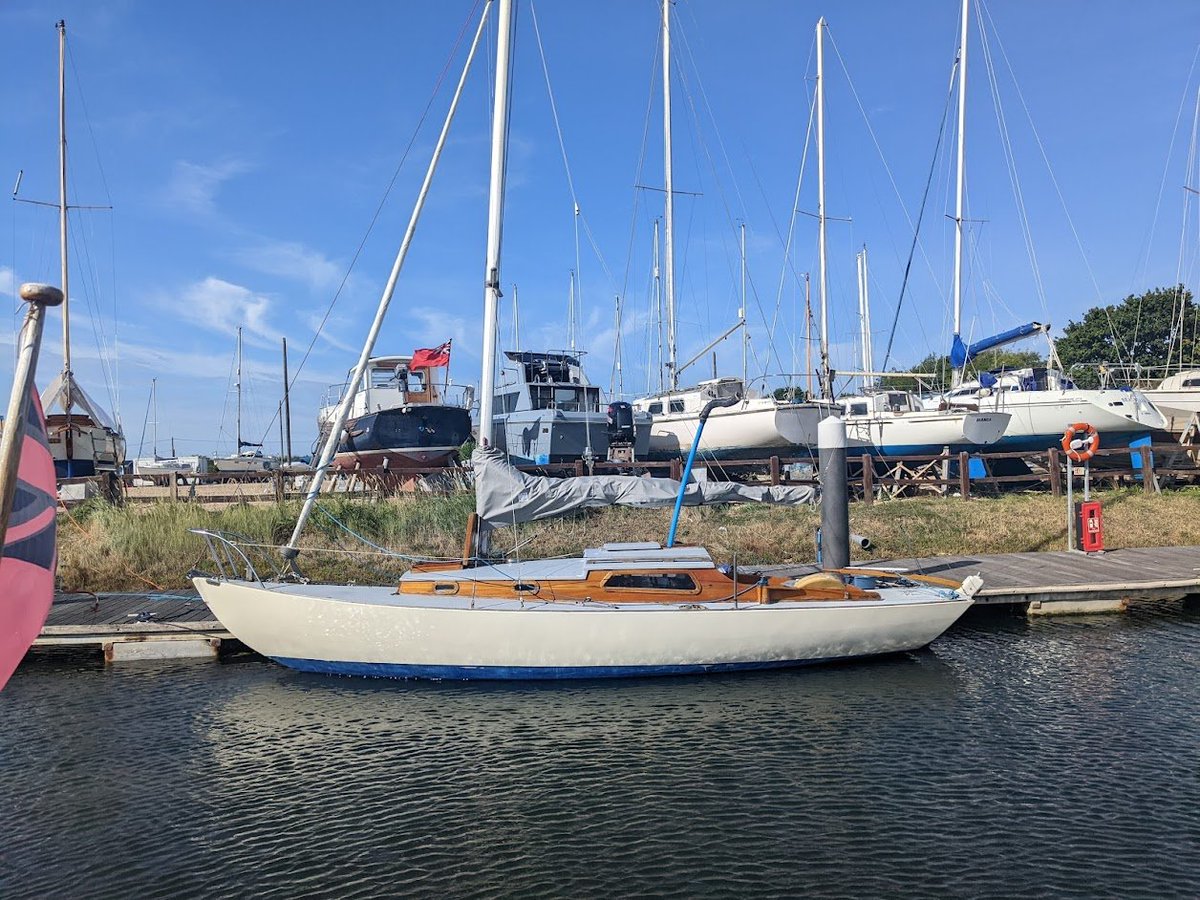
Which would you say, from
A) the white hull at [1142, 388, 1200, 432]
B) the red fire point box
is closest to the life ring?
the red fire point box

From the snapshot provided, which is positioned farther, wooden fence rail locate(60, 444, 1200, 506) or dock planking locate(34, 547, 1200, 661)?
wooden fence rail locate(60, 444, 1200, 506)

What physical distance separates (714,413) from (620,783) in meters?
21.4

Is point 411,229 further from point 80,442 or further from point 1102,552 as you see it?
point 80,442

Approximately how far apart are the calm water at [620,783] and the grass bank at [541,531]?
13.2 feet

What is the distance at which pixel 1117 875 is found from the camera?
18.8ft

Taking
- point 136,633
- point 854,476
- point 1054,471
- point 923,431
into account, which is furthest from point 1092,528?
point 136,633

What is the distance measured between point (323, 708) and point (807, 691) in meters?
5.99

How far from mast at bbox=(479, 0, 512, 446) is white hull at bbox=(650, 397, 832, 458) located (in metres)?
14.0

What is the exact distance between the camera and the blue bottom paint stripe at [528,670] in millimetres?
10227

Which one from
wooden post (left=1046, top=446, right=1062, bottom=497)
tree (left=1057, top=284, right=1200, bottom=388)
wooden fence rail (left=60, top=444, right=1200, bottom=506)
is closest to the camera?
wooden fence rail (left=60, top=444, right=1200, bottom=506)

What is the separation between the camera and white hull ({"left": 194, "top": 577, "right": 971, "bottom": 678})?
9.95 metres

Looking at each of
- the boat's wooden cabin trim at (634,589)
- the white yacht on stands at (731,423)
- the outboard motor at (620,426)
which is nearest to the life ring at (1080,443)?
the white yacht on stands at (731,423)

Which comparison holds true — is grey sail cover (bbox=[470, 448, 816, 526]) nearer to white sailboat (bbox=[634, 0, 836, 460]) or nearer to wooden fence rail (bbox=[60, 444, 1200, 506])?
wooden fence rail (bbox=[60, 444, 1200, 506])

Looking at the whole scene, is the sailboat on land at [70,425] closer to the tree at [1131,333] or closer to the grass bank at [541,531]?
the grass bank at [541,531]
